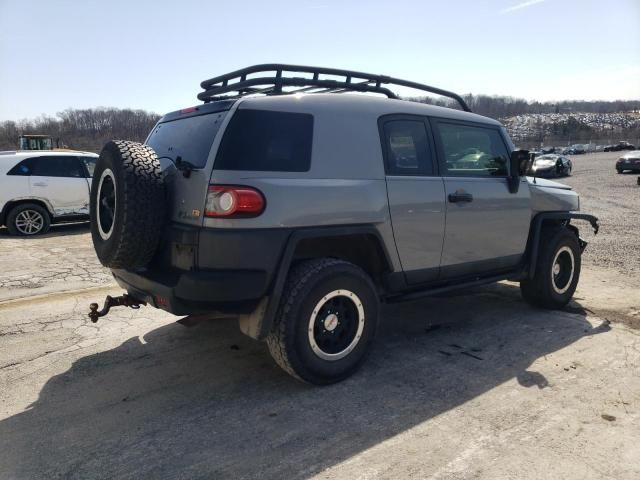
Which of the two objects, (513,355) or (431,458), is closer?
(431,458)

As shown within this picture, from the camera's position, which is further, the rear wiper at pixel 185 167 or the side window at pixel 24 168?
the side window at pixel 24 168

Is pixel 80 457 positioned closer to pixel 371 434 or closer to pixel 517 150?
pixel 371 434

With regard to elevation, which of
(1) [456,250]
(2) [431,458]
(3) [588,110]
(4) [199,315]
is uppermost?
(3) [588,110]

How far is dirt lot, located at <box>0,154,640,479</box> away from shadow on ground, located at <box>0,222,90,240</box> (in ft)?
17.9

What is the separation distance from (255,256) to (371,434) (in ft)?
4.14

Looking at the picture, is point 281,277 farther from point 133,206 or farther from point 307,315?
point 133,206

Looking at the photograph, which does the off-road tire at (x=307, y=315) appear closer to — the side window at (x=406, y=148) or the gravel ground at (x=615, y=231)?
the side window at (x=406, y=148)

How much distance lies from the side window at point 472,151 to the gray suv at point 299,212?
0.02 meters

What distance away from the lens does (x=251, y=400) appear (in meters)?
3.29

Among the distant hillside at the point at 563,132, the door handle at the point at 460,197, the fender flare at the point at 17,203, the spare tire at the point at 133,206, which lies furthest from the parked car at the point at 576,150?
Result: the spare tire at the point at 133,206

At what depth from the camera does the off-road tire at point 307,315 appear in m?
3.25

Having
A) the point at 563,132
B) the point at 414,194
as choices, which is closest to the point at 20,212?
the point at 414,194

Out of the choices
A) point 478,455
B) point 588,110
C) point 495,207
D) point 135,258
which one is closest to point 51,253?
point 135,258

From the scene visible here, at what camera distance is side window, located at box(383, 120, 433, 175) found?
3799 mm
